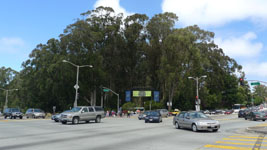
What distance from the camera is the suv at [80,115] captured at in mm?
25589

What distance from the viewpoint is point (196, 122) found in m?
17.5

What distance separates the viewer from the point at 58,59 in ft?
194

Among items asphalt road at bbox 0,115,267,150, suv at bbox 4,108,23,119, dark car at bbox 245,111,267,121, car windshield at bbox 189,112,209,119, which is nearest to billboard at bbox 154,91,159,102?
dark car at bbox 245,111,267,121

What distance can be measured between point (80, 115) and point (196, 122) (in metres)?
13.0

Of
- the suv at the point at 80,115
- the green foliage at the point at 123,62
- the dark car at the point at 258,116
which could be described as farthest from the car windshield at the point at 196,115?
the green foliage at the point at 123,62

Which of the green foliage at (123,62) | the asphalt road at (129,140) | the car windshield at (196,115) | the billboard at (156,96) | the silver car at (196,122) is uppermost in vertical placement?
the green foliage at (123,62)

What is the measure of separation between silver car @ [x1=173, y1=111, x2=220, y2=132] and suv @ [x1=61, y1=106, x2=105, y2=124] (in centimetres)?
1055

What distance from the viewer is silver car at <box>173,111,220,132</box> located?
17141mm

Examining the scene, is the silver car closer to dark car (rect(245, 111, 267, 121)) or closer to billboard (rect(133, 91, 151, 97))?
dark car (rect(245, 111, 267, 121))

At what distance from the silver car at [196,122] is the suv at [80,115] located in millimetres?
10549

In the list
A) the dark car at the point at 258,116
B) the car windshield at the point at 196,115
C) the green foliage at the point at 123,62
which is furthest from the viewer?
the green foliage at the point at 123,62

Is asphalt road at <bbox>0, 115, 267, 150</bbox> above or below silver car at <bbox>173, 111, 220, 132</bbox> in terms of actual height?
below

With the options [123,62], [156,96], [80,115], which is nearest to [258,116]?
[80,115]

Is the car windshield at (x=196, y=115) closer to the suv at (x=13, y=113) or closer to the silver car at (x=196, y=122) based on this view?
the silver car at (x=196, y=122)
